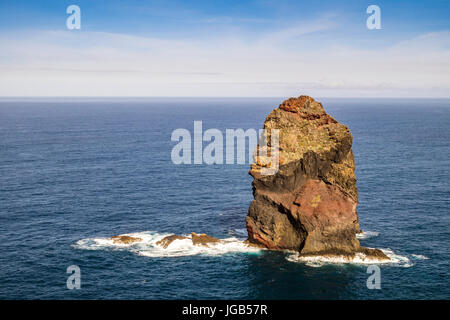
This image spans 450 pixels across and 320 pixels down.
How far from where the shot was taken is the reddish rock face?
6438 cm

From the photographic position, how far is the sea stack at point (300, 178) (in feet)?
210

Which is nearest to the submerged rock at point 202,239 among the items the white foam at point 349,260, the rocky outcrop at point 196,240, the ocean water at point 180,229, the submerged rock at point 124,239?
the rocky outcrop at point 196,240

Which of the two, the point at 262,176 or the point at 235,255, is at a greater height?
the point at 262,176

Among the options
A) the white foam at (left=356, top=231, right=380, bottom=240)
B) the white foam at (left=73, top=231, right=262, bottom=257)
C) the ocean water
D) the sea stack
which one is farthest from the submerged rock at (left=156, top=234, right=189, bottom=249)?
the white foam at (left=356, top=231, right=380, bottom=240)

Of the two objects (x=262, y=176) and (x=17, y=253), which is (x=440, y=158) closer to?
(x=262, y=176)

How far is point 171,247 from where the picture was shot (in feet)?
216

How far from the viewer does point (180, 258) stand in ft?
205

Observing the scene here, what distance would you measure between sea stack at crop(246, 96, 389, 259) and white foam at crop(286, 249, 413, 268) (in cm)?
238

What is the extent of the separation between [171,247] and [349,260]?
91.3ft

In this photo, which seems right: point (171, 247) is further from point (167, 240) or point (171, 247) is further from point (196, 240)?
point (196, 240)

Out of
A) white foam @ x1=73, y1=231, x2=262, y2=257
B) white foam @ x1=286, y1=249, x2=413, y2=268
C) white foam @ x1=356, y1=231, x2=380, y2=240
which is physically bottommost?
white foam @ x1=286, y1=249, x2=413, y2=268

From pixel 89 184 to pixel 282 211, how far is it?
183 feet

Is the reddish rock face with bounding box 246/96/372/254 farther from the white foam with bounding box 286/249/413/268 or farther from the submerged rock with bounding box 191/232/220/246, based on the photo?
the submerged rock with bounding box 191/232/220/246
